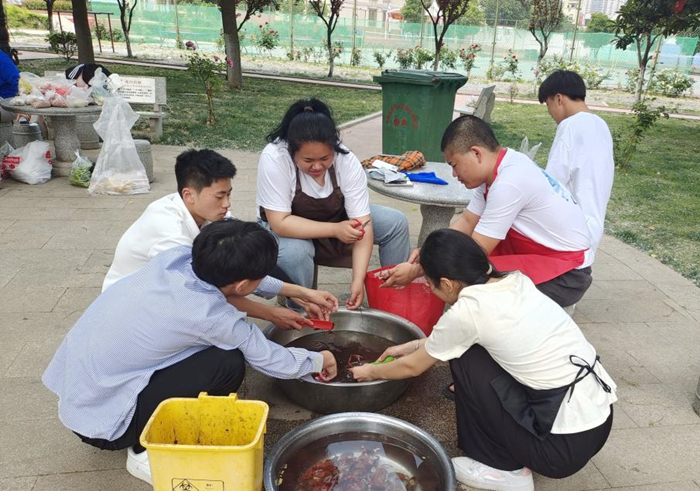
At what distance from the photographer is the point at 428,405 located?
272 centimetres

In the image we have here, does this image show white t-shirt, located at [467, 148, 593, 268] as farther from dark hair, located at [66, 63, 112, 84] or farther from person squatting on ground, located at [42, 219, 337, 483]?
dark hair, located at [66, 63, 112, 84]

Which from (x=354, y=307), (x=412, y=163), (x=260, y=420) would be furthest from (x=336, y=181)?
(x=260, y=420)

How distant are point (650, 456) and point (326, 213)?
197cm

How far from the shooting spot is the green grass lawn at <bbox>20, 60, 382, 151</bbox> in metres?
8.33

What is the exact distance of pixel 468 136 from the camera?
2547 mm

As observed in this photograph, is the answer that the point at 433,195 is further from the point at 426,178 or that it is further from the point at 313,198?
the point at 313,198

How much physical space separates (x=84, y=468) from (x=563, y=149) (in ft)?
9.74

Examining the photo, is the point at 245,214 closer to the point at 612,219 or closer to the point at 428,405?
the point at 428,405

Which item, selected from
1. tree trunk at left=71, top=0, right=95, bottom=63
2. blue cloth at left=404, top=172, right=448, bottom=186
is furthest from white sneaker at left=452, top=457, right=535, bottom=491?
tree trunk at left=71, top=0, right=95, bottom=63

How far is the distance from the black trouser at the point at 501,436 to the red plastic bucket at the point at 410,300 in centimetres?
93

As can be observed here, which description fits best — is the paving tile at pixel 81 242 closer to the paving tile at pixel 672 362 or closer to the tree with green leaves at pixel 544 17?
the paving tile at pixel 672 362

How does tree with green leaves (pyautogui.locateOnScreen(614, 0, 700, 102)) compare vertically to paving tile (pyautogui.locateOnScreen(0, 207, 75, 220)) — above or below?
above

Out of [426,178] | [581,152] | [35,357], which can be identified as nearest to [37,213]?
[35,357]

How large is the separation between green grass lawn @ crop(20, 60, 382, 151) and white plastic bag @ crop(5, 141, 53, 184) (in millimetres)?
2144
